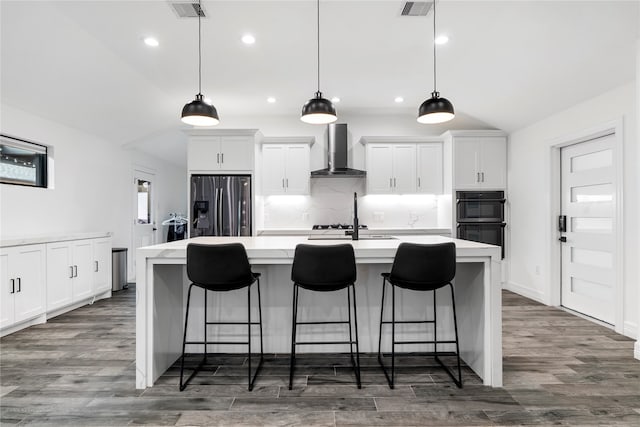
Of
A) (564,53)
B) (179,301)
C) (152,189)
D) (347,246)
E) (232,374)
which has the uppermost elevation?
(564,53)

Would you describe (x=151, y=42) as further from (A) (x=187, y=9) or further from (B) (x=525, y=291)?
(B) (x=525, y=291)

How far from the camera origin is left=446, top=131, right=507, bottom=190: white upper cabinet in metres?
5.11

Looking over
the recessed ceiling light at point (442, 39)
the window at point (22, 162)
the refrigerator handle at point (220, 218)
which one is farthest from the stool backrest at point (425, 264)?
the window at point (22, 162)

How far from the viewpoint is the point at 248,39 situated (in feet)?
10.8

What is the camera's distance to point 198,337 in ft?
9.16

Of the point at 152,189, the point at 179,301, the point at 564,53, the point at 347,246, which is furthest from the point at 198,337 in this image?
the point at 152,189

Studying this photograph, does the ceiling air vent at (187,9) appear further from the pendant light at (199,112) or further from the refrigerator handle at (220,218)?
the refrigerator handle at (220,218)

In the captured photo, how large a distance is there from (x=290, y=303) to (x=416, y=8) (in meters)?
2.66

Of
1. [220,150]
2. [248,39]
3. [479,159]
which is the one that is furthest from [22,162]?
[479,159]

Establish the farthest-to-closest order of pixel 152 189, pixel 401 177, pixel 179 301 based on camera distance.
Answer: pixel 152 189 < pixel 401 177 < pixel 179 301

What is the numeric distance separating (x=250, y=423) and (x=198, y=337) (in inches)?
42.6

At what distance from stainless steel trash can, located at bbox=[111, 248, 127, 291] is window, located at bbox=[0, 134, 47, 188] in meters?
1.46

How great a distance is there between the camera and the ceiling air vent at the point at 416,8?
2744mm

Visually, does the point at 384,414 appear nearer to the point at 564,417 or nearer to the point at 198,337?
the point at 564,417
